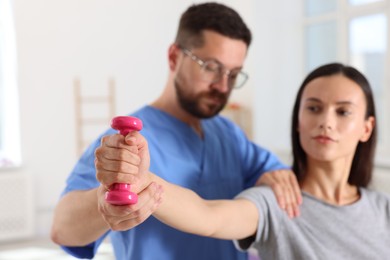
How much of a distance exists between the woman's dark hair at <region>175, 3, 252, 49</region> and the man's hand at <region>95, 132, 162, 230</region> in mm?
746

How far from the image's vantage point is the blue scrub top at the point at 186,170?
124cm

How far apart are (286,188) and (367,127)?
0.96ft

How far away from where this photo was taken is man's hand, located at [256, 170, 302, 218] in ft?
4.05

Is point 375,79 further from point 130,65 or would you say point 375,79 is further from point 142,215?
point 142,215

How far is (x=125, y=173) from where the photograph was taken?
0.69 metres

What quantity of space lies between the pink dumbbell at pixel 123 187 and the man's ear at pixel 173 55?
86 cm

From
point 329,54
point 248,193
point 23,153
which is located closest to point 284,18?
point 329,54

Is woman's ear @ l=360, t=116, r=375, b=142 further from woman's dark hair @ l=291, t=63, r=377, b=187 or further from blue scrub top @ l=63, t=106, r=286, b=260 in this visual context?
blue scrub top @ l=63, t=106, r=286, b=260

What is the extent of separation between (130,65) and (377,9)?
7.52ft

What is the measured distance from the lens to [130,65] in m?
4.70

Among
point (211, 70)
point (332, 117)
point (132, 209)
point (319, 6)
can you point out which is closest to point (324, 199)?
point (332, 117)

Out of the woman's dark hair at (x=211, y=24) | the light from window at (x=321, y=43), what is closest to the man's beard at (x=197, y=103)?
the woman's dark hair at (x=211, y=24)

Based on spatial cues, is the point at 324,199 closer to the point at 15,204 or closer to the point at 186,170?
the point at 186,170

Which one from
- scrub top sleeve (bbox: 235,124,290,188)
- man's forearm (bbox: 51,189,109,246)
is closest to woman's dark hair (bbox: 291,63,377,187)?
scrub top sleeve (bbox: 235,124,290,188)
